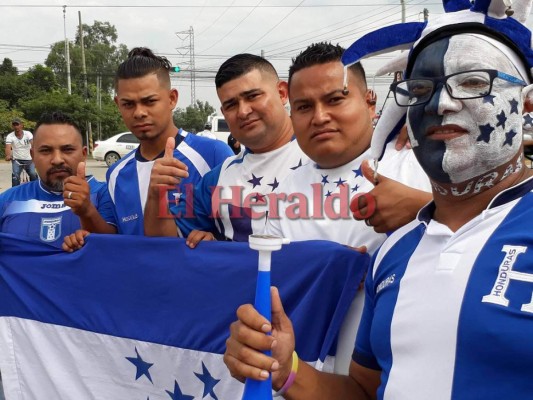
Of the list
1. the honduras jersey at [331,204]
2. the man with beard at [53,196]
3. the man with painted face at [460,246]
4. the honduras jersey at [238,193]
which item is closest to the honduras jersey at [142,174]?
the man with beard at [53,196]

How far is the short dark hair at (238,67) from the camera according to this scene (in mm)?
3502

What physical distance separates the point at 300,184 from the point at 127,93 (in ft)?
5.85

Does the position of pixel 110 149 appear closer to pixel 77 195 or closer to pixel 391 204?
pixel 77 195

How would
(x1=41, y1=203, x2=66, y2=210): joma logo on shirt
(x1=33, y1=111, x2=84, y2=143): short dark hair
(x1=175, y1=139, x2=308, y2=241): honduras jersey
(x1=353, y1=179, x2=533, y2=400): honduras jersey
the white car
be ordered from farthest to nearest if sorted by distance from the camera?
the white car → (x1=33, y1=111, x2=84, y2=143): short dark hair → (x1=41, y1=203, x2=66, y2=210): joma logo on shirt → (x1=175, y1=139, x2=308, y2=241): honduras jersey → (x1=353, y1=179, x2=533, y2=400): honduras jersey

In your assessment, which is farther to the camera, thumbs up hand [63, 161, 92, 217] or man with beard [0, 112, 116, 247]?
man with beard [0, 112, 116, 247]

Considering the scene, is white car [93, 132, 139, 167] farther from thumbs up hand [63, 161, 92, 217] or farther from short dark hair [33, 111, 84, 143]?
thumbs up hand [63, 161, 92, 217]

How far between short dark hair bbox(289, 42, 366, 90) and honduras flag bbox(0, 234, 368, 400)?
0.83 metres

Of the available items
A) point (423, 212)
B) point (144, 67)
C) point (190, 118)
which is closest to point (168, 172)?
point (144, 67)

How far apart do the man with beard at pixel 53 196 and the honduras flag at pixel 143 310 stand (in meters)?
0.28

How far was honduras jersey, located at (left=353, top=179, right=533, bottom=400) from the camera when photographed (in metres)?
1.36

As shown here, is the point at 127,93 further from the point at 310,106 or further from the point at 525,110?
the point at 525,110

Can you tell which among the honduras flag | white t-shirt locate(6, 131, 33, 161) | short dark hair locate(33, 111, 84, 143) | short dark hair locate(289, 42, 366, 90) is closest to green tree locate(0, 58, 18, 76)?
white t-shirt locate(6, 131, 33, 161)

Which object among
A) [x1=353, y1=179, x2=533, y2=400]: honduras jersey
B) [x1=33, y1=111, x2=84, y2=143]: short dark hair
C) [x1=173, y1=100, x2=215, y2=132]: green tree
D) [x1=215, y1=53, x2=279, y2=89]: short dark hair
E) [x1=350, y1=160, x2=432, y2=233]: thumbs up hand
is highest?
[x1=173, y1=100, x2=215, y2=132]: green tree

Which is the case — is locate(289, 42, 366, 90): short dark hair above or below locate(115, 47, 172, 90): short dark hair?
below
